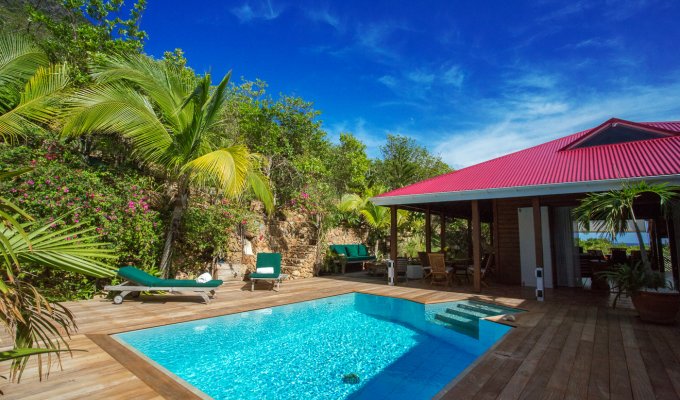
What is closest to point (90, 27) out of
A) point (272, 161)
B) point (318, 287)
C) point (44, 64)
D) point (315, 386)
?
point (44, 64)

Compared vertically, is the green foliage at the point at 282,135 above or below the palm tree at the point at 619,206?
above

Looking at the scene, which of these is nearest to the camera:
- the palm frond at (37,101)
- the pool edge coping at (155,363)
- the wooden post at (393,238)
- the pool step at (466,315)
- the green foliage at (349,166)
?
the pool edge coping at (155,363)

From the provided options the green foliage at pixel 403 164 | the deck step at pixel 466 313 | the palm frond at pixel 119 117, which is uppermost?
the green foliage at pixel 403 164

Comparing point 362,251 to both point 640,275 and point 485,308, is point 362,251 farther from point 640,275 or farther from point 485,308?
point 640,275

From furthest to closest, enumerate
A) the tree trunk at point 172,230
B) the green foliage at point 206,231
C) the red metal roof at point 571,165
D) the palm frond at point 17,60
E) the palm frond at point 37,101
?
the green foliage at point 206,231 → the tree trunk at point 172,230 → the red metal roof at point 571,165 → the palm frond at point 17,60 → the palm frond at point 37,101

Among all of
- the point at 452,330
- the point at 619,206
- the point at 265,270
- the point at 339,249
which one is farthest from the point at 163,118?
the point at 619,206

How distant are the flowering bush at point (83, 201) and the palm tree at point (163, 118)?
0.68 metres

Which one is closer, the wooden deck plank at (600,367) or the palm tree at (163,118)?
the wooden deck plank at (600,367)

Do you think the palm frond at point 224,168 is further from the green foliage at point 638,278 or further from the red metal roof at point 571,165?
the green foliage at point 638,278

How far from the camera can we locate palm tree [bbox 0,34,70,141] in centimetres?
730

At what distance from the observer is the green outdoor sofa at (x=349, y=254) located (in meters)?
14.7

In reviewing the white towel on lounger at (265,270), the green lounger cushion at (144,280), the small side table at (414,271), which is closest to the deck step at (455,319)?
the white towel on lounger at (265,270)

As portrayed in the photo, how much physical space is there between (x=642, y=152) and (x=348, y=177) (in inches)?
642

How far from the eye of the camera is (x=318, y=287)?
10.7m
